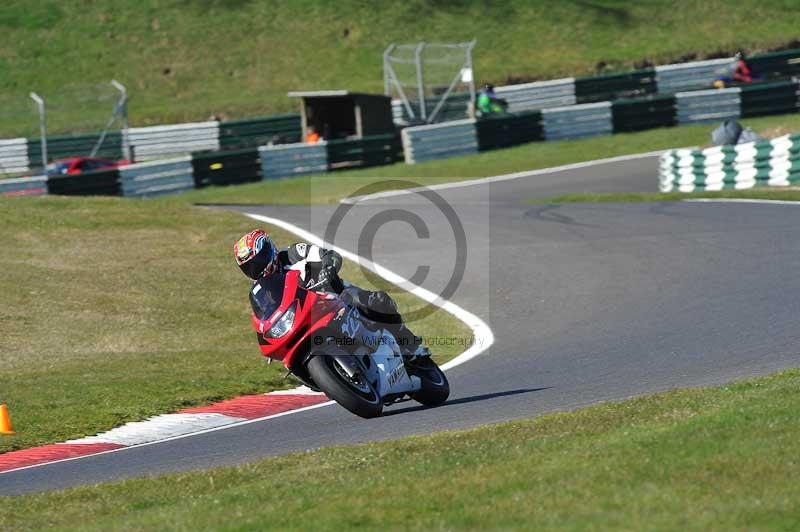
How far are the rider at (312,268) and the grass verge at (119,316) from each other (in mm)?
2433

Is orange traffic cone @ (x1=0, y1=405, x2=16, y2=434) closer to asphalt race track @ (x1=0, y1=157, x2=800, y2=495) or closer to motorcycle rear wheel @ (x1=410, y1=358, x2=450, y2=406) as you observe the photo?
asphalt race track @ (x1=0, y1=157, x2=800, y2=495)

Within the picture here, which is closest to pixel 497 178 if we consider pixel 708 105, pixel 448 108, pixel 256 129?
pixel 448 108

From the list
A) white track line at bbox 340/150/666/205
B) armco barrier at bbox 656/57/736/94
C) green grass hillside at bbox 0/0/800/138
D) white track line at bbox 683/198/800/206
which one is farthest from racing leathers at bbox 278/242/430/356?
green grass hillside at bbox 0/0/800/138

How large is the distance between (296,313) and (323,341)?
0.92ft

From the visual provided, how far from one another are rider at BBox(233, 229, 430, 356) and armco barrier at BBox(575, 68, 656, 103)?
2822 cm

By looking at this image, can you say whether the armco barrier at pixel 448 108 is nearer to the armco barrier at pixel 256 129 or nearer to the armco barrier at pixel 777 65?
the armco barrier at pixel 256 129

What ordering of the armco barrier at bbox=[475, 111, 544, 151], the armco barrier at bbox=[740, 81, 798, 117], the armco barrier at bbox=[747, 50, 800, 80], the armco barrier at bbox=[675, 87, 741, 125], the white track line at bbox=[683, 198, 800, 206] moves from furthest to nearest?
the armco barrier at bbox=[747, 50, 800, 80]
the armco barrier at bbox=[675, 87, 741, 125]
the armco barrier at bbox=[740, 81, 798, 117]
the armco barrier at bbox=[475, 111, 544, 151]
the white track line at bbox=[683, 198, 800, 206]

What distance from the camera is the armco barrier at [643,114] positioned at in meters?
32.9

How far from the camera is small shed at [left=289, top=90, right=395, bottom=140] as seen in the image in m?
32.1

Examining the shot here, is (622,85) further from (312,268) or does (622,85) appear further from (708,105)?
(312,268)

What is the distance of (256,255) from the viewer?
27.5 feet

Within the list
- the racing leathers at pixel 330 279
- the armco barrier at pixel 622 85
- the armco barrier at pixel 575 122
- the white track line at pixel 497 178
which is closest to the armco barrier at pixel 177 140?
the armco barrier at pixel 575 122

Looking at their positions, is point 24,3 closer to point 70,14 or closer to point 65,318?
point 70,14

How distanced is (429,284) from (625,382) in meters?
6.87
